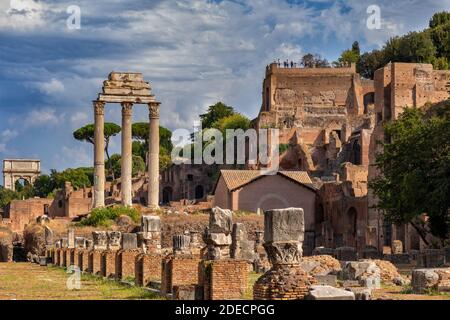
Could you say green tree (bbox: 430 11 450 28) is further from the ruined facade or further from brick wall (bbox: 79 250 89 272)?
brick wall (bbox: 79 250 89 272)

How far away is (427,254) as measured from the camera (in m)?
38.1

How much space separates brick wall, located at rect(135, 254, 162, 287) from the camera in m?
26.6

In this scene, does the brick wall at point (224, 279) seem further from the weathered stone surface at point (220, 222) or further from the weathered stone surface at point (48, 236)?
the weathered stone surface at point (48, 236)

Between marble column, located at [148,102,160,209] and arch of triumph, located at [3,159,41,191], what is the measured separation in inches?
3612

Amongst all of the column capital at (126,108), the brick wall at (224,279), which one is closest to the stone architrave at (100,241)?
the brick wall at (224,279)

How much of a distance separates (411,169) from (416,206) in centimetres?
302

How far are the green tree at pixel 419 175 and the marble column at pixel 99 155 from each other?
19643mm

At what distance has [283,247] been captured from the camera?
1633 cm

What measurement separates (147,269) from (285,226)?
35.6 ft

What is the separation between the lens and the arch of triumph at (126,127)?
213ft

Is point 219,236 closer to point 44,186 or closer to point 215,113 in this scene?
point 215,113

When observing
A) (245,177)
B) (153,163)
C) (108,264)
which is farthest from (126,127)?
(108,264)

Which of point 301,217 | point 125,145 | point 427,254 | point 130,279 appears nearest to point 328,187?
point 125,145

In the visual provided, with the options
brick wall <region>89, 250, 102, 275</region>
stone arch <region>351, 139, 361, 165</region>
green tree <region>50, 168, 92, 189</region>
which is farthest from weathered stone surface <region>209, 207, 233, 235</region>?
green tree <region>50, 168, 92, 189</region>
